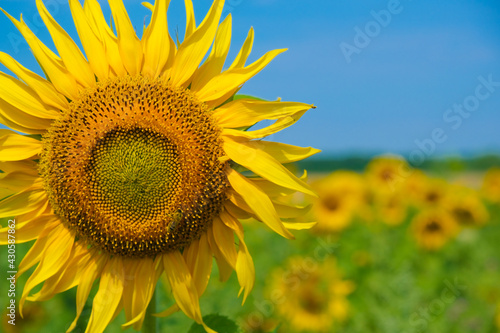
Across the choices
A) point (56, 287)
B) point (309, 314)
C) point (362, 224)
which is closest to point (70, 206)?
point (56, 287)

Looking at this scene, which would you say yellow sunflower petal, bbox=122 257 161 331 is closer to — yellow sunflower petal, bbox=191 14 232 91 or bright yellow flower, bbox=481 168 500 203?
yellow sunflower petal, bbox=191 14 232 91

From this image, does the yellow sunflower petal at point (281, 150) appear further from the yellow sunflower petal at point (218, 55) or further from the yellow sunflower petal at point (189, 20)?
the yellow sunflower petal at point (189, 20)

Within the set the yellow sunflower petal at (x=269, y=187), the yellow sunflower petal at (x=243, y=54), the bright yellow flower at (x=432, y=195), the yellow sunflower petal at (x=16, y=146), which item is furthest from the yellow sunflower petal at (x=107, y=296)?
the bright yellow flower at (x=432, y=195)

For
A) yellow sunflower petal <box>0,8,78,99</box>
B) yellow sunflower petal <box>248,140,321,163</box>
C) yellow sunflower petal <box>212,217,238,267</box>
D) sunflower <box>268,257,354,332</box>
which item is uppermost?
yellow sunflower petal <box>0,8,78,99</box>

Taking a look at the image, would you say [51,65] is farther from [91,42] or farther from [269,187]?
[269,187]

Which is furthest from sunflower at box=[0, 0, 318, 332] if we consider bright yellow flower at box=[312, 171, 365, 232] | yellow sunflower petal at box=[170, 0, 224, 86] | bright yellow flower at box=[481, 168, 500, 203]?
bright yellow flower at box=[481, 168, 500, 203]

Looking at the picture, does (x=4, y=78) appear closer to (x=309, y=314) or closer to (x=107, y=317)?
(x=107, y=317)
